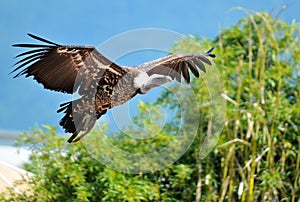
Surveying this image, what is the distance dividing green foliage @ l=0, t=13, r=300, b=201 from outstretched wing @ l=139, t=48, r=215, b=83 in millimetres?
1484

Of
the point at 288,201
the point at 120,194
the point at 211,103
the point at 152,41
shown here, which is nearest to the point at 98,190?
the point at 120,194

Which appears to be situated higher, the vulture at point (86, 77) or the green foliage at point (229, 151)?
the green foliage at point (229, 151)

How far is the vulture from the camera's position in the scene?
110cm

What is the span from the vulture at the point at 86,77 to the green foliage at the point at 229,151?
172 centimetres

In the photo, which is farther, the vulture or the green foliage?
the green foliage

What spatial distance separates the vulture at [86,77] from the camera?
110 cm

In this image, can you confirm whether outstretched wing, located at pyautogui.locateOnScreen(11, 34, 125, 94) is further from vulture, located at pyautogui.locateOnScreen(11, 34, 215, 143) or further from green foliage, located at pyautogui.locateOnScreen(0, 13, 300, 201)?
green foliage, located at pyautogui.locateOnScreen(0, 13, 300, 201)

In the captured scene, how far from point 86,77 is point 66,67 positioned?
2.3 inches

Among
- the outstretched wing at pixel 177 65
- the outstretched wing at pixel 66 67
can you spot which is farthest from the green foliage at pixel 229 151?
the outstretched wing at pixel 66 67

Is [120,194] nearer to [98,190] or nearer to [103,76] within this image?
[98,190]

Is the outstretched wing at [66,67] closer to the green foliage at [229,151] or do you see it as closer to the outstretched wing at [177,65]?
the outstretched wing at [177,65]

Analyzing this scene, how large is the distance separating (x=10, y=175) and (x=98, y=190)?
1.06 m

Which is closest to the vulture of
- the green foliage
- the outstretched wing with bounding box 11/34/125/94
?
the outstretched wing with bounding box 11/34/125/94

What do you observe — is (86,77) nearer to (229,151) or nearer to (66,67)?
(66,67)
